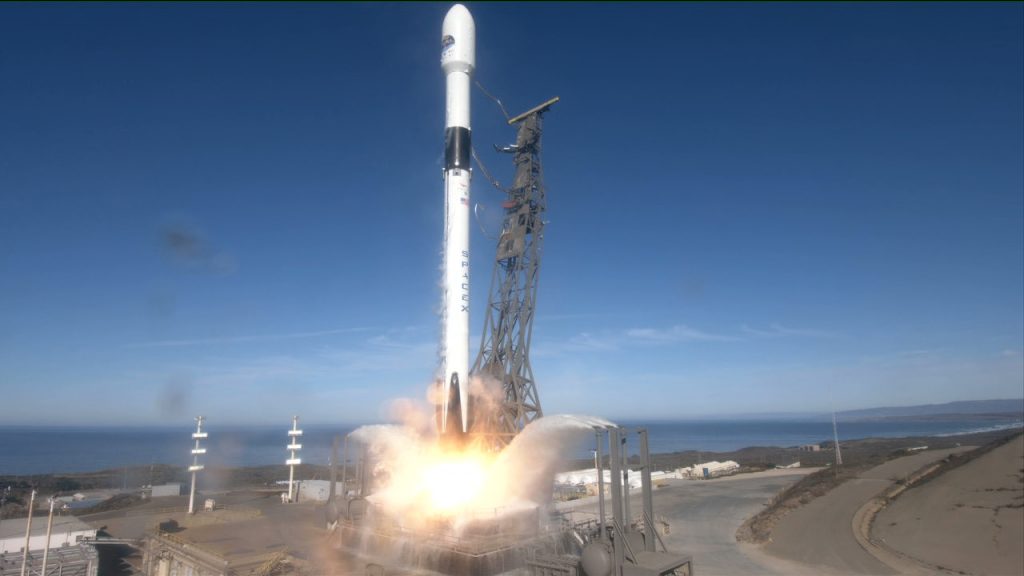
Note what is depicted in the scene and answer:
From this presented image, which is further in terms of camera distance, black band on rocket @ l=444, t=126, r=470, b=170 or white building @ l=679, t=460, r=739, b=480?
white building @ l=679, t=460, r=739, b=480

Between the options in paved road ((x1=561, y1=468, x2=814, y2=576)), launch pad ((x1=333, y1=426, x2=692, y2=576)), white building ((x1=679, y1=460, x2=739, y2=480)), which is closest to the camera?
launch pad ((x1=333, y1=426, x2=692, y2=576))

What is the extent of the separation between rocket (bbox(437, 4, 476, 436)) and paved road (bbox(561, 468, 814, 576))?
13794 millimetres

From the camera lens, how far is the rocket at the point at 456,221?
96.5 ft

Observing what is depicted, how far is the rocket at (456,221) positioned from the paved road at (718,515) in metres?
13.8

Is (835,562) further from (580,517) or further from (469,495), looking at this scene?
(469,495)

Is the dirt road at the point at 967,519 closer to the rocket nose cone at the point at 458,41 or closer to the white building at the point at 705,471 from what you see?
the white building at the point at 705,471

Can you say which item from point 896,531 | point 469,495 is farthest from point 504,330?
point 896,531

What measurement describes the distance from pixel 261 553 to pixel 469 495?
32.2ft

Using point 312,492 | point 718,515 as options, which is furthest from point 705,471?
point 312,492

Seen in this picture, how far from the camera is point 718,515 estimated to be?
40.1 meters

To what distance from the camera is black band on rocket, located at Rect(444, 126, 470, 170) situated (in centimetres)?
3155

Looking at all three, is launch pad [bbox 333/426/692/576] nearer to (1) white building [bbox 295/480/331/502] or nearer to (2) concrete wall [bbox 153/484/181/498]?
(1) white building [bbox 295/480/331/502]

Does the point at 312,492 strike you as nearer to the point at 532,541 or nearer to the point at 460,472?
the point at 460,472

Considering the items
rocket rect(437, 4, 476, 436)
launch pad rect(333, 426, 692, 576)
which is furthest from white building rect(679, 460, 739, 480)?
rocket rect(437, 4, 476, 436)
